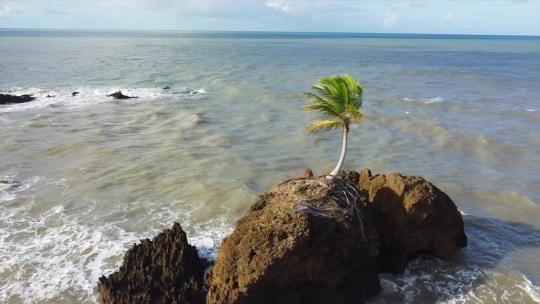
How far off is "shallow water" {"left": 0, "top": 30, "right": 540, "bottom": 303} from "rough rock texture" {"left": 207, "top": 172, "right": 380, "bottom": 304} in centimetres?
116

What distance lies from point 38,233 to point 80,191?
115 inches

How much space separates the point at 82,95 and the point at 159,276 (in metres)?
28.0

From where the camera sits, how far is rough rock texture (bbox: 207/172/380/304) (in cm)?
826

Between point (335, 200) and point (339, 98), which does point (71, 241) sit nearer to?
point (335, 200)

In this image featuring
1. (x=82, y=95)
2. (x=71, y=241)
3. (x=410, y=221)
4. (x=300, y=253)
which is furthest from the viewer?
(x=82, y=95)

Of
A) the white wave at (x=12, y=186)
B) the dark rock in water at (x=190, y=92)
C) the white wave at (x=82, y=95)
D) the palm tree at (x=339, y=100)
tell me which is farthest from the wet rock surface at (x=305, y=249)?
the dark rock in water at (x=190, y=92)

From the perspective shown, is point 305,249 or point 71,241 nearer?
point 305,249

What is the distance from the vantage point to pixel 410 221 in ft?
33.3

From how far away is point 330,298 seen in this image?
28.8 feet

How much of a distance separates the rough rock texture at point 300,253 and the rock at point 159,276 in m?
0.57

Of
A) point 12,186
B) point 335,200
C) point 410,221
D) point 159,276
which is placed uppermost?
point 335,200

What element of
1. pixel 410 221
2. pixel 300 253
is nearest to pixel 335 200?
pixel 300 253

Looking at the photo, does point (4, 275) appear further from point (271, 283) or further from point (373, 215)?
point (373, 215)

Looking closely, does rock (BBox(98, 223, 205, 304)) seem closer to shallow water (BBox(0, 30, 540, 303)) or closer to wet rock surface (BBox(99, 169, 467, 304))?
wet rock surface (BBox(99, 169, 467, 304))
